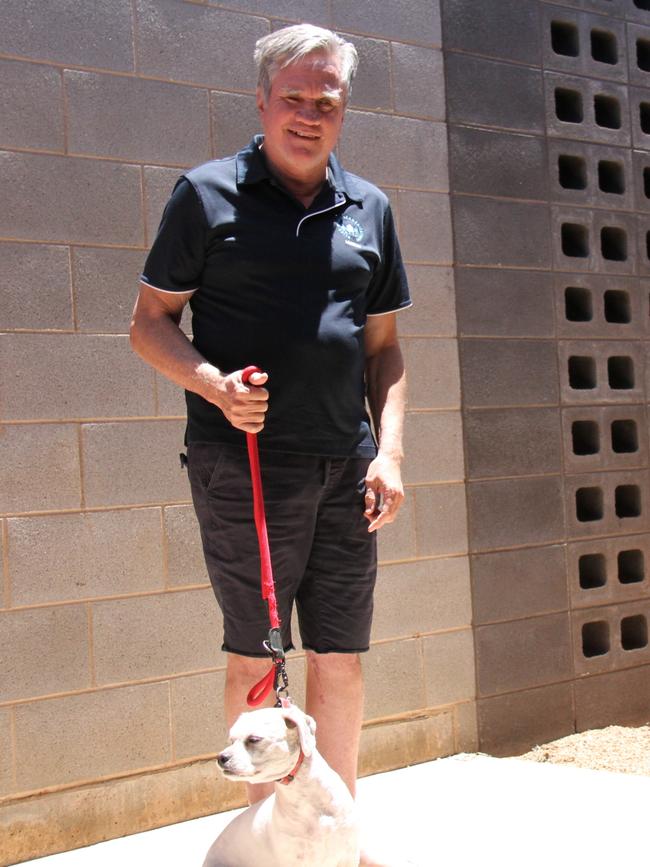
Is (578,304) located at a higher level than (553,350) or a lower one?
higher

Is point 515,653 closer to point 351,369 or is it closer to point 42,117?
point 351,369

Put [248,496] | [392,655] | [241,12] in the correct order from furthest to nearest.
Result: 1. [392,655]
2. [241,12]
3. [248,496]

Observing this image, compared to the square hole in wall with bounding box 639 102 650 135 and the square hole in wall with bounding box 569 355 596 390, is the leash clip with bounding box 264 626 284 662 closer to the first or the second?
the square hole in wall with bounding box 569 355 596 390

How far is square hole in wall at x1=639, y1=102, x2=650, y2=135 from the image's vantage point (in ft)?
15.0

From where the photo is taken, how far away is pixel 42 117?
10.5ft

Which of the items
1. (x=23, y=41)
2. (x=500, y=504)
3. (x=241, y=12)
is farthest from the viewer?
(x=500, y=504)

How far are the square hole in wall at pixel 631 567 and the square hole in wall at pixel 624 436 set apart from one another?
419 mm

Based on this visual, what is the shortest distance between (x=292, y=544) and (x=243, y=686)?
32 centimetres

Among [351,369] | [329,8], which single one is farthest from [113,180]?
[351,369]

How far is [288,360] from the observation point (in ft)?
7.66

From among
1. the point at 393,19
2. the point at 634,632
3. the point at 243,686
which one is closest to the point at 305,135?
the point at 243,686

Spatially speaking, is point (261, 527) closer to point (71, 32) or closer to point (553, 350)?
point (71, 32)

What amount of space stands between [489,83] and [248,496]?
2492 mm

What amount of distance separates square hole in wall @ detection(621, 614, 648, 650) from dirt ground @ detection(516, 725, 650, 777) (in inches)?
13.5
